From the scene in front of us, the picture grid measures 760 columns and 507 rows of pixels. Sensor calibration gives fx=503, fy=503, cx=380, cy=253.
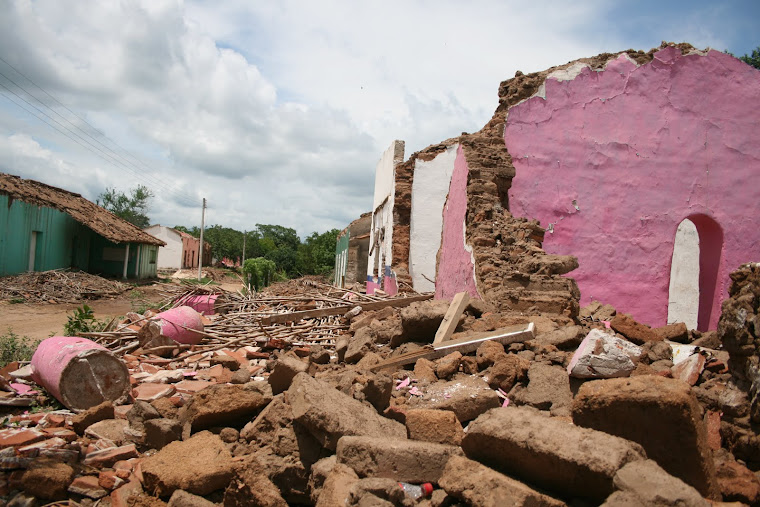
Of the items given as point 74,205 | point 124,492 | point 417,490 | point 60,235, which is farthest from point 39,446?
point 74,205

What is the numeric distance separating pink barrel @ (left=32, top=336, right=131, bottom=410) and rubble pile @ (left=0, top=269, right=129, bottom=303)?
14966mm

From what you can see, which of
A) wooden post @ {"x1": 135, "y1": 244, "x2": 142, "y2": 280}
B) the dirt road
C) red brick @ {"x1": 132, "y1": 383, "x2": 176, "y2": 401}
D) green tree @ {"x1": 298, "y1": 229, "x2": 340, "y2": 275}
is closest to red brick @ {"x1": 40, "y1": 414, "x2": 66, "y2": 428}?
red brick @ {"x1": 132, "y1": 383, "x2": 176, "y2": 401}

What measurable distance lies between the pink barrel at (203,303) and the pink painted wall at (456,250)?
13.0 ft

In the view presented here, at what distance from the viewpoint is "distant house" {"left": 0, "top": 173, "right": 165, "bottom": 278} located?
60.5ft

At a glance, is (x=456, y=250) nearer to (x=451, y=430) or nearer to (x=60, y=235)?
(x=451, y=430)

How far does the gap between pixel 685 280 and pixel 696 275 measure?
0.90ft

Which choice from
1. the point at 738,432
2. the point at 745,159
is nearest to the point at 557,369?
the point at 738,432

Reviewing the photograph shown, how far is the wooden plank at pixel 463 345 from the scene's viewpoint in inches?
167

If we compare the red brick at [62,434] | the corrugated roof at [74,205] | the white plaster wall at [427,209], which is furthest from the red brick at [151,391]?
the corrugated roof at [74,205]

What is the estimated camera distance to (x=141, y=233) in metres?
25.7

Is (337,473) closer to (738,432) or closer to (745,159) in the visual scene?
(738,432)

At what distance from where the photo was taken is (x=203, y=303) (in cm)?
888

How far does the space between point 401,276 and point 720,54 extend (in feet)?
24.1

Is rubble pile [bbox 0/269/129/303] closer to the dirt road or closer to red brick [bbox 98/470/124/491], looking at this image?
the dirt road
